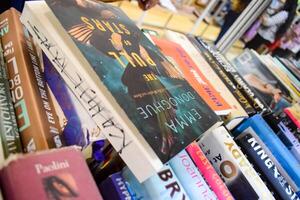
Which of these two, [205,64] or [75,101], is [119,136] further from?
[205,64]

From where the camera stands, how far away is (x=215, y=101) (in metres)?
0.63

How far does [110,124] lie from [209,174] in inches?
7.8

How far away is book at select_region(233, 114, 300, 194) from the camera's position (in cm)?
61

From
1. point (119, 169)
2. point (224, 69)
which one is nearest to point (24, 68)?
point (119, 169)

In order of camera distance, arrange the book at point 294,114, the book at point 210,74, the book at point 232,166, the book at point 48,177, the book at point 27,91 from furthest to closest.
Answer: the book at point 294,114, the book at point 210,74, the book at point 232,166, the book at point 27,91, the book at point 48,177

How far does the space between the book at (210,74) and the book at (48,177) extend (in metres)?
0.36

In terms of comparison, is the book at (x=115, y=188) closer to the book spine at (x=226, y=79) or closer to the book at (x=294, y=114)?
the book spine at (x=226, y=79)

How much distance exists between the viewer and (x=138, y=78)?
0.47 m

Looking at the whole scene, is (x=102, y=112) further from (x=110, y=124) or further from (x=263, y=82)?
(x=263, y=82)

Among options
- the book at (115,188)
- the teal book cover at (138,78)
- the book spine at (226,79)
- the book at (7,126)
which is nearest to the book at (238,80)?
the book spine at (226,79)

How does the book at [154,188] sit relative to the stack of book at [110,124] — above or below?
below

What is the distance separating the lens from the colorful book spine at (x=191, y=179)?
0.48 m

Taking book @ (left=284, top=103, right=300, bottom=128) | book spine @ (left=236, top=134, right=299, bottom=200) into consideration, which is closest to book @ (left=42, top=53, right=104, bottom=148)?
book spine @ (left=236, top=134, right=299, bottom=200)

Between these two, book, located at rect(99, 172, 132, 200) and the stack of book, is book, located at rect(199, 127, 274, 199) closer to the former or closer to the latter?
the stack of book
